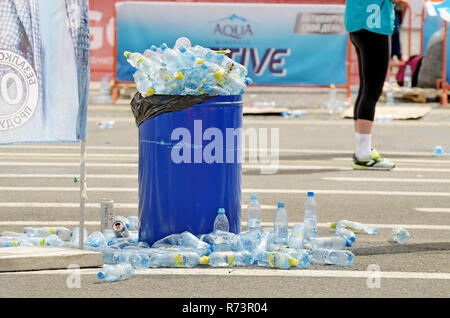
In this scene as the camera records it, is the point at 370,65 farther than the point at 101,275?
Yes

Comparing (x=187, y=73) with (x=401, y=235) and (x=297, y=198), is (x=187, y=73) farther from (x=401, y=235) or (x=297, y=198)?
(x=297, y=198)

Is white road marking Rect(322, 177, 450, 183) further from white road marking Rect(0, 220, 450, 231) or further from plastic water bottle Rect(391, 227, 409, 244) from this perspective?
plastic water bottle Rect(391, 227, 409, 244)

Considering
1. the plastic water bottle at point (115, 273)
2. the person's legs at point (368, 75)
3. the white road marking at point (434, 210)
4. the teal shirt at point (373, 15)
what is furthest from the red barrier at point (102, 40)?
the plastic water bottle at point (115, 273)

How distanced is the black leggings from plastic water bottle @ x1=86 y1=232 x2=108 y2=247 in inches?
191

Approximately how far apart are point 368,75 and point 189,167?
488 centimetres

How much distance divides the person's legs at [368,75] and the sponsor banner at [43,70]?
517 centimetres

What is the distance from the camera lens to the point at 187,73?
7.23 m

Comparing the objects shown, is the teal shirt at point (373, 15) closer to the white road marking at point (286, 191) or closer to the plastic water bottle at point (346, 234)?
the white road marking at point (286, 191)

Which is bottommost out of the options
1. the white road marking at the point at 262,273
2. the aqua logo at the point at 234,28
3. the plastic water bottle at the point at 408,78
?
the white road marking at the point at 262,273

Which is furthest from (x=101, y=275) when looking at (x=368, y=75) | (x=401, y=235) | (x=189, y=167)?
(x=368, y=75)

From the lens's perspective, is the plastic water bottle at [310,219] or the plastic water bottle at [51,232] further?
the plastic water bottle at [310,219]

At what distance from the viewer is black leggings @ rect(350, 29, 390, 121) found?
11.3m

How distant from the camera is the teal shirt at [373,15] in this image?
11.1m
